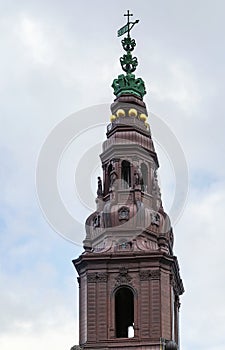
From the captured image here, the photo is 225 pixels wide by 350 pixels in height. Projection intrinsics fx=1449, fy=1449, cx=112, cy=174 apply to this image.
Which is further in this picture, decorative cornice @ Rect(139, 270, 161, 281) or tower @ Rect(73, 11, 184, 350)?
decorative cornice @ Rect(139, 270, 161, 281)

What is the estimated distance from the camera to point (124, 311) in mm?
116812

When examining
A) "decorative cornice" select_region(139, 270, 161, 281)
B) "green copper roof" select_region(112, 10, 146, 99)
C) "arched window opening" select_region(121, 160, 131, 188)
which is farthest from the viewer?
"green copper roof" select_region(112, 10, 146, 99)

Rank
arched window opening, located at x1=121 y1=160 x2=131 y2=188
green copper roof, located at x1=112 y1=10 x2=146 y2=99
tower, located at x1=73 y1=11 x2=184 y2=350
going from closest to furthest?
1. tower, located at x1=73 y1=11 x2=184 y2=350
2. arched window opening, located at x1=121 y1=160 x2=131 y2=188
3. green copper roof, located at x1=112 y1=10 x2=146 y2=99

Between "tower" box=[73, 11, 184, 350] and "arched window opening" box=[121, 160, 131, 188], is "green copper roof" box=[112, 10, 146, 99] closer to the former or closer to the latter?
"tower" box=[73, 11, 184, 350]

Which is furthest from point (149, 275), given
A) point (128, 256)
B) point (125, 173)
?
point (125, 173)

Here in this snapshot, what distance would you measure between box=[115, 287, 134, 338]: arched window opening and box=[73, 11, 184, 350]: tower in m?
0.08

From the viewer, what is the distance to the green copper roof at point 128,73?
12675 centimetres

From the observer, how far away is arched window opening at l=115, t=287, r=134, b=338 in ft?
377

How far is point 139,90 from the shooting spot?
128 m

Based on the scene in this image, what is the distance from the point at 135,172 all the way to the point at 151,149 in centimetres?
401

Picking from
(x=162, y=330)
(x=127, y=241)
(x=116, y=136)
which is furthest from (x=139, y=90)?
(x=162, y=330)

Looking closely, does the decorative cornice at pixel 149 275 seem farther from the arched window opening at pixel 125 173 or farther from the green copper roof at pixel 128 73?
the green copper roof at pixel 128 73

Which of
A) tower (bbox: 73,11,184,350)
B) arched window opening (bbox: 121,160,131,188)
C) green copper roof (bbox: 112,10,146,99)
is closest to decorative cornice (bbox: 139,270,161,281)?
tower (bbox: 73,11,184,350)

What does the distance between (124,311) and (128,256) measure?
15.7 feet
